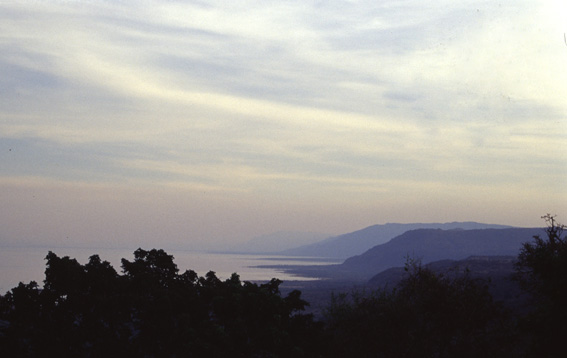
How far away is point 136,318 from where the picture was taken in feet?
125

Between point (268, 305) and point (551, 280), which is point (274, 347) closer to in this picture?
point (268, 305)

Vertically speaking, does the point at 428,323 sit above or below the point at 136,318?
below

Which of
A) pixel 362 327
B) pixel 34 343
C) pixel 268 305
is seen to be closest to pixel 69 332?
pixel 34 343

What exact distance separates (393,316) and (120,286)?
26.1 meters

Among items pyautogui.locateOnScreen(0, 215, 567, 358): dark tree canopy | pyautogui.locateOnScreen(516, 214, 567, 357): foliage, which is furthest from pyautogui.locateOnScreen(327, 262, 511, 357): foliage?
pyautogui.locateOnScreen(516, 214, 567, 357): foliage

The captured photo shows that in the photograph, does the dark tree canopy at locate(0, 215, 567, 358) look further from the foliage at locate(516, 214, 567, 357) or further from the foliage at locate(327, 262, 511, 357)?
the foliage at locate(327, 262, 511, 357)

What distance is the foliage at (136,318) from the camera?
35.0 m

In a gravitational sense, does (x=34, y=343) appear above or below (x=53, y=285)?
below

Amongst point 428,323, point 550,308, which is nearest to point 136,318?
point 550,308

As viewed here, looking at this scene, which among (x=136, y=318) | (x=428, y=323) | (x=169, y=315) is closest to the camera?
(x=169, y=315)

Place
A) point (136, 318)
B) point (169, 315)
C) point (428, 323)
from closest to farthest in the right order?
1. point (169, 315)
2. point (136, 318)
3. point (428, 323)

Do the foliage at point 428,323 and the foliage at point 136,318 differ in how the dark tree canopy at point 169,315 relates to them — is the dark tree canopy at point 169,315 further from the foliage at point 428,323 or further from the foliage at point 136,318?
the foliage at point 428,323

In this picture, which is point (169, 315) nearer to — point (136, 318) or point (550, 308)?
point (136, 318)

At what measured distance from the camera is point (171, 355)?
35344mm
